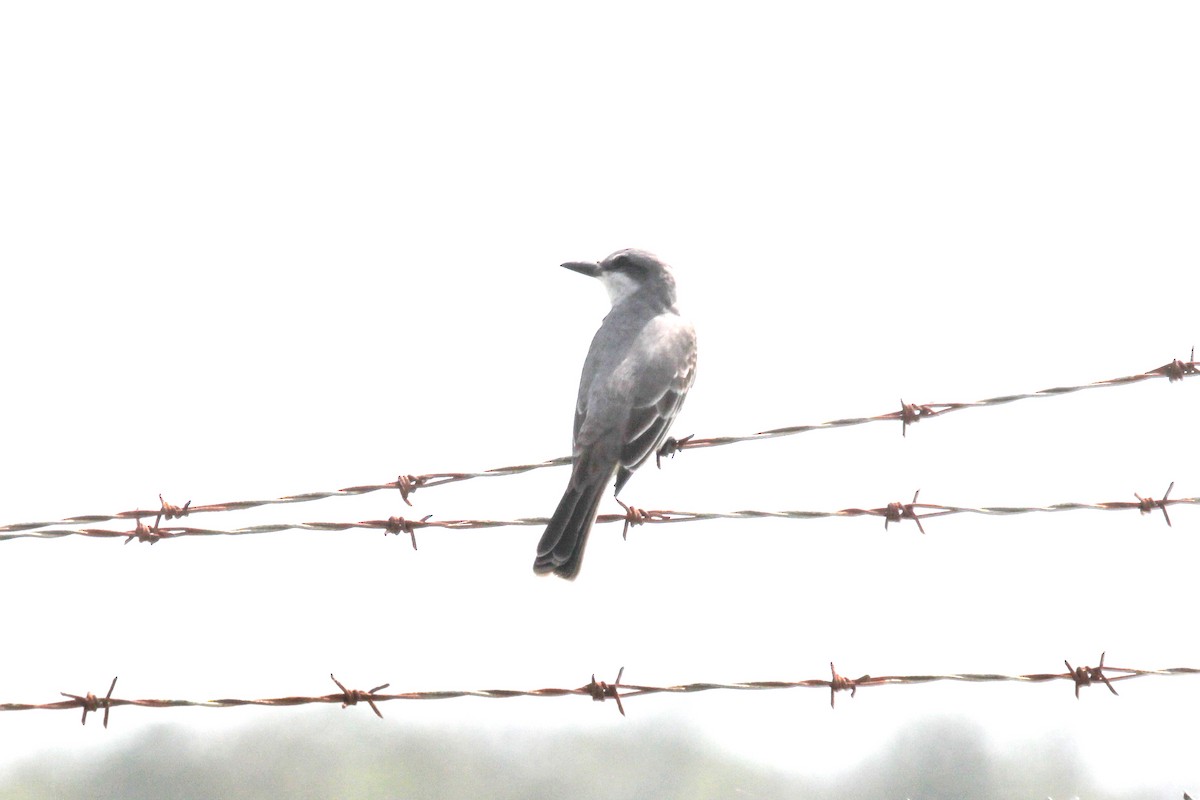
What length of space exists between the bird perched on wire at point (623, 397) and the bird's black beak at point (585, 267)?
0.79 feet

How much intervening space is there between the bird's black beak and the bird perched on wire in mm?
241

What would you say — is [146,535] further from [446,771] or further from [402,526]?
[446,771]

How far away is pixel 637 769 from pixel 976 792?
17.6 m

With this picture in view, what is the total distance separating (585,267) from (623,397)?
6.51 feet

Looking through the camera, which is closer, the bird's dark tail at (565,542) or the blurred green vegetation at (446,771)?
the bird's dark tail at (565,542)

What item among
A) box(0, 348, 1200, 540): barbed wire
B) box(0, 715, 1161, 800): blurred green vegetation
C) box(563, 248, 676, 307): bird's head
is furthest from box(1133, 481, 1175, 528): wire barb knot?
box(0, 715, 1161, 800): blurred green vegetation

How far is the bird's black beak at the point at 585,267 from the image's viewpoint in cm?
1127

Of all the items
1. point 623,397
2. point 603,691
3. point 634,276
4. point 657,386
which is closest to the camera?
point 603,691

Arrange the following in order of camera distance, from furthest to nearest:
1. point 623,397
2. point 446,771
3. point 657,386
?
point 446,771
point 657,386
point 623,397

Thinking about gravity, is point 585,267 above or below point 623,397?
above

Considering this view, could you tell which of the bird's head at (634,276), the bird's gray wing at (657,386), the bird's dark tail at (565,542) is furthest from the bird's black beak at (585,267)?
the bird's dark tail at (565,542)

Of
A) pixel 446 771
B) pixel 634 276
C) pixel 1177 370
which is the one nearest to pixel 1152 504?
pixel 1177 370

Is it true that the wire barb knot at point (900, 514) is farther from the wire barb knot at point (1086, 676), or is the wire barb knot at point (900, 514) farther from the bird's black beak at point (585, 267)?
the bird's black beak at point (585, 267)

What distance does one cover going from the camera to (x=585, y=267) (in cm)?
1130
